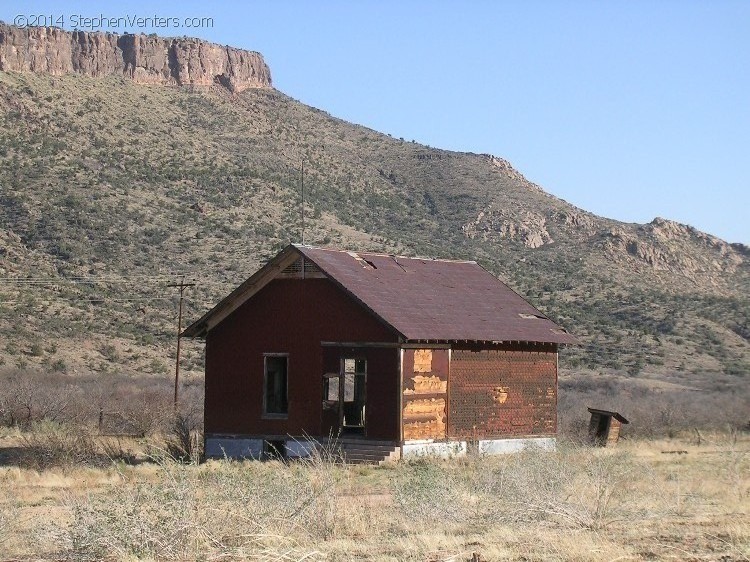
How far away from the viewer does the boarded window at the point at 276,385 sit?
26766 mm

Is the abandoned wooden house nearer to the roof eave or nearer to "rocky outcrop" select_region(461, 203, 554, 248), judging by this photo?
the roof eave

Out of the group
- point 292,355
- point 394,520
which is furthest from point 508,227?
point 394,520

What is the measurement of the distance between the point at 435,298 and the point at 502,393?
2615mm

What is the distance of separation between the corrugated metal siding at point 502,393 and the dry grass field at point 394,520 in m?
7.38

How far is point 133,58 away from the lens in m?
89.2

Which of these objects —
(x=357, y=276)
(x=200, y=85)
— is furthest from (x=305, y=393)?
(x=200, y=85)

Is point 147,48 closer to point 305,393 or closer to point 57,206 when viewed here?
point 57,206

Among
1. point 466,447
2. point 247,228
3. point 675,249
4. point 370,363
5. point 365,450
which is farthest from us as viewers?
point 675,249

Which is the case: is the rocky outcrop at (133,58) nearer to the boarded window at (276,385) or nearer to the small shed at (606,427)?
the boarded window at (276,385)

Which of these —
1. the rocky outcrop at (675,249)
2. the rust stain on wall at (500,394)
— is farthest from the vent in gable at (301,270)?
the rocky outcrop at (675,249)

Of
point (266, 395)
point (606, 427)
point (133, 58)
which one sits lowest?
point (606, 427)

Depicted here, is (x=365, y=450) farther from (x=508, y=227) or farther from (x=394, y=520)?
(x=508, y=227)

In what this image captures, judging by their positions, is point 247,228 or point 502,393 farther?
point 247,228

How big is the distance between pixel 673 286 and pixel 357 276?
52.9 meters
